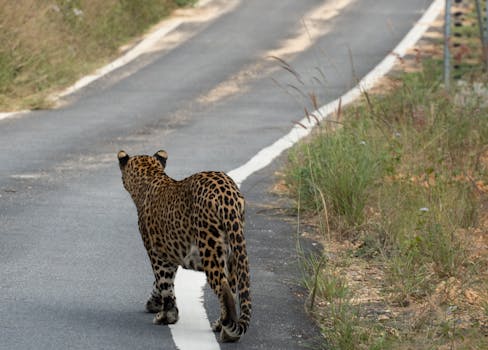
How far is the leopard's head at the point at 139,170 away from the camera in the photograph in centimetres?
829

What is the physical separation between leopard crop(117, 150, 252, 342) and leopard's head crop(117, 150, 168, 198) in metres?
0.19

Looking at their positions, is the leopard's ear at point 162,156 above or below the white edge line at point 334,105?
above

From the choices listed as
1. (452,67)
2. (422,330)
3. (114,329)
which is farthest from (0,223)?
(452,67)

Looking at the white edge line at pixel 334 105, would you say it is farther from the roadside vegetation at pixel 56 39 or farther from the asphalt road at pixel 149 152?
the roadside vegetation at pixel 56 39

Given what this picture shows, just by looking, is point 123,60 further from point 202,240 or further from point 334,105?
point 202,240

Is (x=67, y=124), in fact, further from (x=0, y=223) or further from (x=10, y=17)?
(x=0, y=223)

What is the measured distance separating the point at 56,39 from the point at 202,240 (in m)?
15.1

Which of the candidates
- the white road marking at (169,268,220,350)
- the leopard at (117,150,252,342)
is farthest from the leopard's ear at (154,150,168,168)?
the white road marking at (169,268,220,350)

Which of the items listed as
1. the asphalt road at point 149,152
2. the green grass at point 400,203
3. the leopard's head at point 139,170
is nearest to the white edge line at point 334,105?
the asphalt road at point 149,152

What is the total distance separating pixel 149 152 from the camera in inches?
590

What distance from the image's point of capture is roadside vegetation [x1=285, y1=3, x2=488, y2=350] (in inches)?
303

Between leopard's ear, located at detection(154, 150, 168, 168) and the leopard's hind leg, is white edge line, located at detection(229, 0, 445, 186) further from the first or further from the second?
the leopard's hind leg

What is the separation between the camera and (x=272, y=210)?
11.7 m

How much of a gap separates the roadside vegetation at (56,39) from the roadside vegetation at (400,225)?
6456 mm
